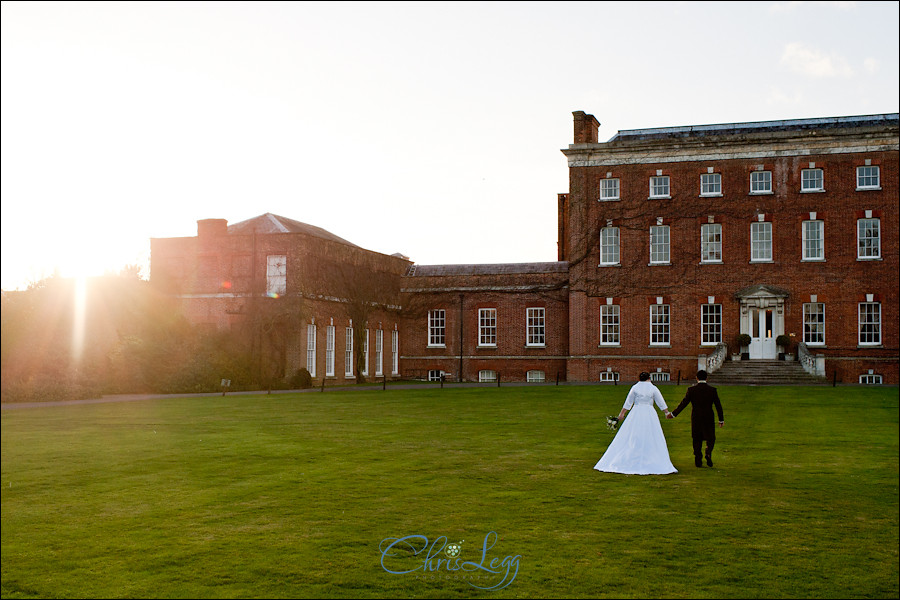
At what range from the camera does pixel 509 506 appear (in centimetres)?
999

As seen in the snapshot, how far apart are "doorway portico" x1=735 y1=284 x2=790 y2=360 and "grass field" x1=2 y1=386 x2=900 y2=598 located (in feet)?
79.4

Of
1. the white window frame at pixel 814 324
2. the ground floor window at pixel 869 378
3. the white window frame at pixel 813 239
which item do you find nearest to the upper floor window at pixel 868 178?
the white window frame at pixel 813 239

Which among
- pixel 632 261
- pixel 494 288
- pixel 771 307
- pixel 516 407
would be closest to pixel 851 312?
pixel 771 307

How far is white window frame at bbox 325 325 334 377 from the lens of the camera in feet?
142

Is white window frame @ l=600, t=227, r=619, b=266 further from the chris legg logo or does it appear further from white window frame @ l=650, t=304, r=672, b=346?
the chris legg logo

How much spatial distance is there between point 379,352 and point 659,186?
17.6 meters

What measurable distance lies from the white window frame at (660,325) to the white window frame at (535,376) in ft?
21.2

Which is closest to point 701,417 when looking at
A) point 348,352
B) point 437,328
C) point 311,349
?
point 311,349

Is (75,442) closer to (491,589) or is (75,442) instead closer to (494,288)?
(491,589)

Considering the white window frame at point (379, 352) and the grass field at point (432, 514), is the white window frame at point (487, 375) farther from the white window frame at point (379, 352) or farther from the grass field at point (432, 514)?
the grass field at point (432, 514)

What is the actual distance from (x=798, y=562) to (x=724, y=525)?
1.61m

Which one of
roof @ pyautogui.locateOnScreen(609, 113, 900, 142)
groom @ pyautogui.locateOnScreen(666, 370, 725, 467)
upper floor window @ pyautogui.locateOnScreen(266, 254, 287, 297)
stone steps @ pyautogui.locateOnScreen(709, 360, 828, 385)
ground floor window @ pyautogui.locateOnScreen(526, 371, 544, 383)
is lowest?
ground floor window @ pyautogui.locateOnScreen(526, 371, 544, 383)

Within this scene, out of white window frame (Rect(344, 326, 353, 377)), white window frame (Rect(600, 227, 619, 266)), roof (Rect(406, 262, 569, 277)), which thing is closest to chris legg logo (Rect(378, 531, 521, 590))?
white window frame (Rect(344, 326, 353, 377))

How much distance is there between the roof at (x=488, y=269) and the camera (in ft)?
163
